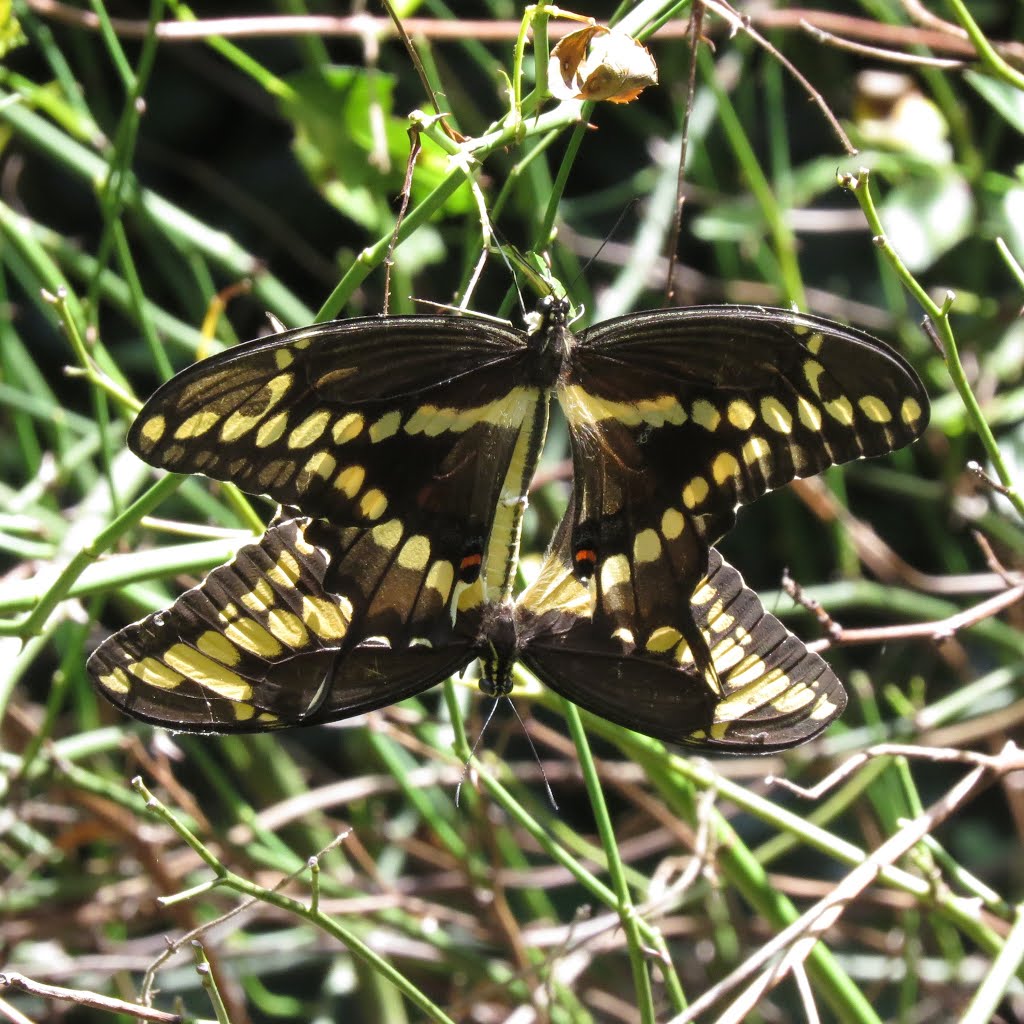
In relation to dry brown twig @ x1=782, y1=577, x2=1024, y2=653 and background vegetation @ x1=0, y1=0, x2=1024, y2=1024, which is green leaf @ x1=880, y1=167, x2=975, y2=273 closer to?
background vegetation @ x1=0, y1=0, x2=1024, y2=1024

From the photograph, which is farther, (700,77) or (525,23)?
(700,77)

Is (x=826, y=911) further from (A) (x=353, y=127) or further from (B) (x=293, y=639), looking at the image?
(A) (x=353, y=127)

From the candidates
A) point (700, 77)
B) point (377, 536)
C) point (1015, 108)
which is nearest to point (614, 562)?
point (377, 536)

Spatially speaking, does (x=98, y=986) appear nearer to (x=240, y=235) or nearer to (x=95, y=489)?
(x=95, y=489)

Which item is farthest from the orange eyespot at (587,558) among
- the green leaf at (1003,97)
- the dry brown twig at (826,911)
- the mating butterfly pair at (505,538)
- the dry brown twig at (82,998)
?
the green leaf at (1003,97)

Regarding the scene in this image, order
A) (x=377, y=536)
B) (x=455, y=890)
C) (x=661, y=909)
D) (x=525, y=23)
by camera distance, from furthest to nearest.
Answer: (x=455, y=890)
(x=661, y=909)
(x=377, y=536)
(x=525, y=23)

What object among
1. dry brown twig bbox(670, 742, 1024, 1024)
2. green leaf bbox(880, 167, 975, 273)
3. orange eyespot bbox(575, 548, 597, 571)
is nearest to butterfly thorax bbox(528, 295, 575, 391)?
orange eyespot bbox(575, 548, 597, 571)

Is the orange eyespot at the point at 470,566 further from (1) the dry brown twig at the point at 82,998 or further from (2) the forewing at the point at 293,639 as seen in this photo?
(1) the dry brown twig at the point at 82,998
